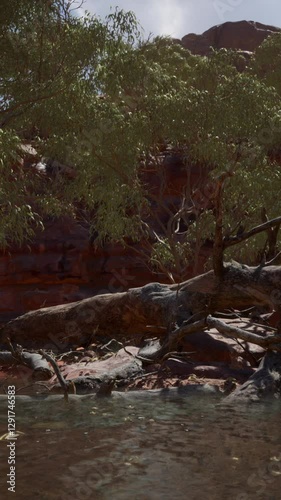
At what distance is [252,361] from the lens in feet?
36.5

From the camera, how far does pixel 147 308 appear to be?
1245 cm

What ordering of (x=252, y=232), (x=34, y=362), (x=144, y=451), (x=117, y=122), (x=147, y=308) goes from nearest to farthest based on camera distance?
1. (x=144, y=451)
2. (x=252, y=232)
3. (x=34, y=362)
4. (x=147, y=308)
5. (x=117, y=122)

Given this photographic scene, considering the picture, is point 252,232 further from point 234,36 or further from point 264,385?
point 234,36

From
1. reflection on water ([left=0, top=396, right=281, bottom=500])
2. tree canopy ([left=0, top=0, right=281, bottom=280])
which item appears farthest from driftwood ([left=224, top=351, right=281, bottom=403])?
tree canopy ([left=0, top=0, right=281, bottom=280])

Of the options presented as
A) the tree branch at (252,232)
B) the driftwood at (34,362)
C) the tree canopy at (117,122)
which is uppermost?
the tree canopy at (117,122)

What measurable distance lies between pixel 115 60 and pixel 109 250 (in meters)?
12.8

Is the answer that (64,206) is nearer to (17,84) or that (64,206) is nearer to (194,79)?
(17,84)

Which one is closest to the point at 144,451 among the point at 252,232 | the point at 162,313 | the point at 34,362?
the point at 252,232

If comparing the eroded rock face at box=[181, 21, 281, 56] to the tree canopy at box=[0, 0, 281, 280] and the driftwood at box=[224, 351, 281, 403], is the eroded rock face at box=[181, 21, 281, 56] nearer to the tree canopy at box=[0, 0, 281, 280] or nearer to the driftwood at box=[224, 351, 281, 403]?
the tree canopy at box=[0, 0, 281, 280]

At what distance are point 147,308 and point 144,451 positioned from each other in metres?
6.90

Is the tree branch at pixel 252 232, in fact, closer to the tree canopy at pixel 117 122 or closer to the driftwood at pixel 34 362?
the driftwood at pixel 34 362

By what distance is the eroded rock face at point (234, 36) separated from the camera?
50.8m

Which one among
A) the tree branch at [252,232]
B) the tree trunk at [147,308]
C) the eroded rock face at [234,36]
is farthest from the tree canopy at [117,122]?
the eroded rock face at [234,36]

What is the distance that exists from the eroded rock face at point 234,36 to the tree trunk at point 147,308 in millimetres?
40608
